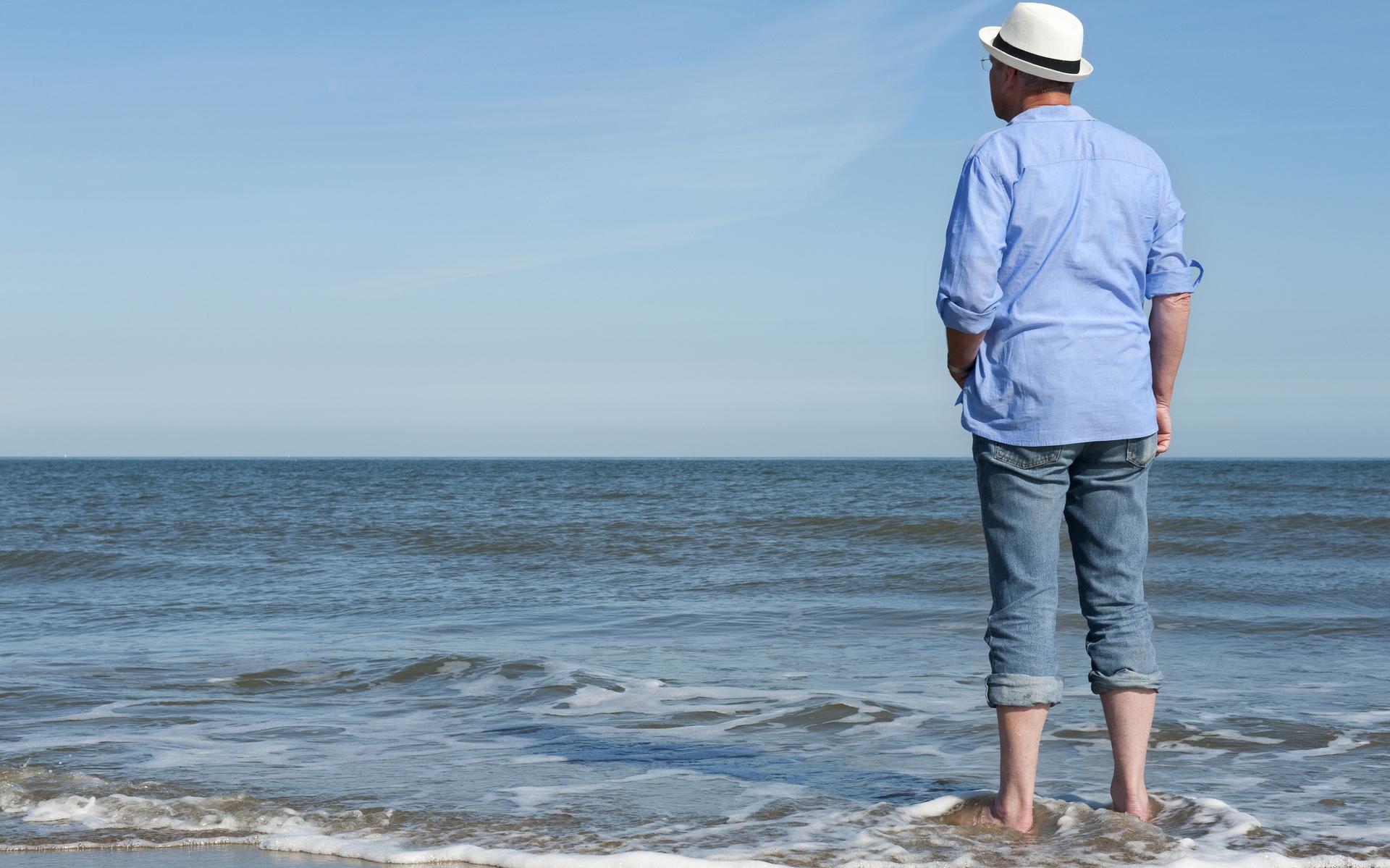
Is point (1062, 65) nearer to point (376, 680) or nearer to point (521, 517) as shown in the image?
point (376, 680)

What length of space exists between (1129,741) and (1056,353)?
2.99 ft

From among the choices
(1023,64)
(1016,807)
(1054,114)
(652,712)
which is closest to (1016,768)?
(1016,807)

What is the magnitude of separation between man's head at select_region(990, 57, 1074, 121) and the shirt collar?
2 cm

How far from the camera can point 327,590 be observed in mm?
9023

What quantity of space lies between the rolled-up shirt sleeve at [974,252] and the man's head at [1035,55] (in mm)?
241

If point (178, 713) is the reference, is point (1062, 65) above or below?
above

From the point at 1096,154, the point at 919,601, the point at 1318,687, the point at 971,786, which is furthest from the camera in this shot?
the point at 919,601

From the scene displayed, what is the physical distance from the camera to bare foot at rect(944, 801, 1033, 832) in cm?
264

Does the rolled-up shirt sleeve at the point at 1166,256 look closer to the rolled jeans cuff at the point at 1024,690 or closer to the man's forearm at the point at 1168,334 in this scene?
the man's forearm at the point at 1168,334

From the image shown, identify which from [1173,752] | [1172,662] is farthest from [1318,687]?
[1173,752]

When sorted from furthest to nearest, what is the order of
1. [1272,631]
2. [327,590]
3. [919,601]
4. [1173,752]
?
[327,590], [919,601], [1272,631], [1173,752]

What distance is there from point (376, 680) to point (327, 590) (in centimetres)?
421

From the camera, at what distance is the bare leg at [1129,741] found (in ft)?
8.46

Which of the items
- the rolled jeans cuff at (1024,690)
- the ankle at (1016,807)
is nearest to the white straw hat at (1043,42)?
the rolled jeans cuff at (1024,690)
